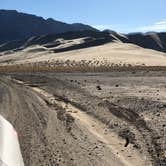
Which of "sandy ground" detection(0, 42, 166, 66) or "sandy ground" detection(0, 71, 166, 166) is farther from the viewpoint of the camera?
"sandy ground" detection(0, 42, 166, 66)

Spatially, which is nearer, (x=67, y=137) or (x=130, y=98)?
(x=67, y=137)

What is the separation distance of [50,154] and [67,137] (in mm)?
2604

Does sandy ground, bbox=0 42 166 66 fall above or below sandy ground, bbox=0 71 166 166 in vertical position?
below

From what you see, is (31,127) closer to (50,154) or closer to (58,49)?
(50,154)

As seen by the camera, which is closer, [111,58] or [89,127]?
[89,127]

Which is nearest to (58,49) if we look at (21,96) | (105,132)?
(21,96)

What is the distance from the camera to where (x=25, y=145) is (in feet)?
43.1

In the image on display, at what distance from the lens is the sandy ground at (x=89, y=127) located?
38.9ft

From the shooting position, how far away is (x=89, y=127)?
16.8 metres

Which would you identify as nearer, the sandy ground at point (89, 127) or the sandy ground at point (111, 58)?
the sandy ground at point (89, 127)

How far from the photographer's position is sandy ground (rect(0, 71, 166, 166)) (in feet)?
38.9

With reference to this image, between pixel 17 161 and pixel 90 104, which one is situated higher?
pixel 17 161

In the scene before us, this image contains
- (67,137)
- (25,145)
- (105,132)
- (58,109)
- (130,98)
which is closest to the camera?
(25,145)

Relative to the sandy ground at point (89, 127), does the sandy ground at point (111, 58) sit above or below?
below
